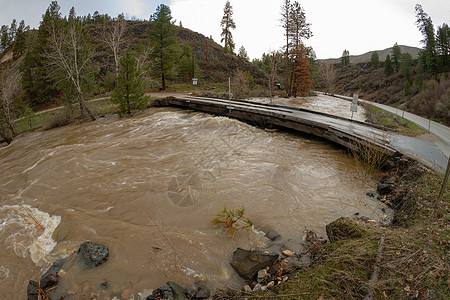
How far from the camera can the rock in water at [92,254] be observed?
5168mm

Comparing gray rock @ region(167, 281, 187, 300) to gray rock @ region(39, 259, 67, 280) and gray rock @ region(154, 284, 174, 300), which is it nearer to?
gray rock @ region(154, 284, 174, 300)

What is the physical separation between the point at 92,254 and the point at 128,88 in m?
17.9

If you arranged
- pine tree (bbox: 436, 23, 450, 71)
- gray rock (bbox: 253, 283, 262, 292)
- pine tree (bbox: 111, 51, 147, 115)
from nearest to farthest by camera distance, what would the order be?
gray rock (bbox: 253, 283, 262, 292) < pine tree (bbox: 111, 51, 147, 115) < pine tree (bbox: 436, 23, 450, 71)

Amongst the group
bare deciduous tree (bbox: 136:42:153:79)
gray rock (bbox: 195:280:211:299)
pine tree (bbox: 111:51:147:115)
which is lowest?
gray rock (bbox: 195:280:211:299)

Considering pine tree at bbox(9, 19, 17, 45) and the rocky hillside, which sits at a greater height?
pine tree at bbox(9, 19, 17, 45)

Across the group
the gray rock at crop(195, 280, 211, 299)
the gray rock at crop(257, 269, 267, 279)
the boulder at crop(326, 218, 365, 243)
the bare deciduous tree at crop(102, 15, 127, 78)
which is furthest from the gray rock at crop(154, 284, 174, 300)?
the bare deciduous tree at crop(102, 15, 127, 78)

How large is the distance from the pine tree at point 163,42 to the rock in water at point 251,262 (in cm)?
3419

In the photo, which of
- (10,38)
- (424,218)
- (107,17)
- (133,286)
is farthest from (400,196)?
(107,17)

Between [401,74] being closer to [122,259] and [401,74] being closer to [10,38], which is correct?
[122,259]

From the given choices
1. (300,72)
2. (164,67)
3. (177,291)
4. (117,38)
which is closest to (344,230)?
(177,291)

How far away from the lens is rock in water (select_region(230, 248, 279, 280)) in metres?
4.73

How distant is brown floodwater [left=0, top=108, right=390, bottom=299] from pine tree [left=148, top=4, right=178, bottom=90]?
923 inches

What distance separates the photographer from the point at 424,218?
523 centimetres

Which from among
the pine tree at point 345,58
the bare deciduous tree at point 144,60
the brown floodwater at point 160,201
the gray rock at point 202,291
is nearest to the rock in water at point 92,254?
the brown floodwater at point 160,201
